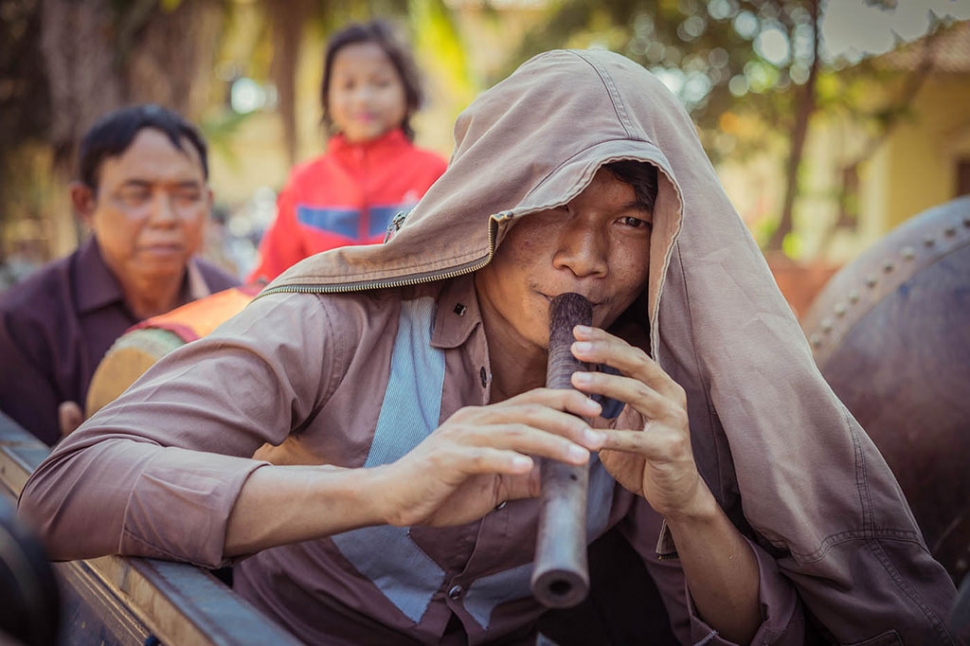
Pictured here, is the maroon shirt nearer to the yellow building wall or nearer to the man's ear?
the man's ear

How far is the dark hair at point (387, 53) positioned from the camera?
→ 4.43 m

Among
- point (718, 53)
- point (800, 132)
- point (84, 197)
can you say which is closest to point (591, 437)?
point (84, 197)

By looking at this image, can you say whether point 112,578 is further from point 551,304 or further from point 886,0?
point 886,0

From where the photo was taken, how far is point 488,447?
4.32 ft

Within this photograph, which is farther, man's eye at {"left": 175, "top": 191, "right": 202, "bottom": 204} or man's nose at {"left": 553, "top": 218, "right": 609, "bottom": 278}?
man's eye at {"left": 175, "top": 191, "right": 202, "bottom": 204}

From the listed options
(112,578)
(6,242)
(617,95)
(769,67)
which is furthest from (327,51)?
(6,242)

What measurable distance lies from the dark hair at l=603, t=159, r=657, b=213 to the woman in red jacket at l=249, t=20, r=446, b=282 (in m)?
2.57

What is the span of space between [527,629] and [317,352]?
2.80 feet

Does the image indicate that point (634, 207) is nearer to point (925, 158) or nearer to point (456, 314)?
point (456, 314)

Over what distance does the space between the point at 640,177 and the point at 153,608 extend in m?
1.15

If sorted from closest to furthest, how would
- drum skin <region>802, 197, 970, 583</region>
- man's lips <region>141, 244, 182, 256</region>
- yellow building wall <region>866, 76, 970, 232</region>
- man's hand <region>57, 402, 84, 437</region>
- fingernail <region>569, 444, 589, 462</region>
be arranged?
fingernail <region>569, 444, 589, 462</region>, drum skin <region>802, 197, 970, 583</region>, man's hand <region>57, 402, 84, 437</region>, man's lips <region>141, 244, 182, 256</region>, yellow building wall <region>866, 76, 970, 232</region>

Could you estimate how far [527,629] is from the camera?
82.4 inches

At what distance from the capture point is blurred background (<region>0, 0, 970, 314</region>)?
8375 mm

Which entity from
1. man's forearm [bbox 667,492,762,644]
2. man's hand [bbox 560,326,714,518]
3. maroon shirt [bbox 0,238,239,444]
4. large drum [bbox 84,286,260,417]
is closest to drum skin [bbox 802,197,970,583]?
man's forearm [bbox 667,492,762,644]
